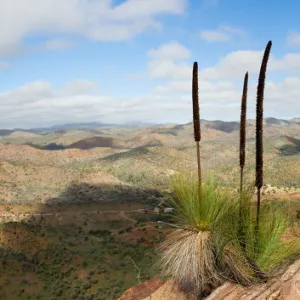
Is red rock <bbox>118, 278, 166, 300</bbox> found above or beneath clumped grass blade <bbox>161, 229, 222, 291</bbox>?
beneath

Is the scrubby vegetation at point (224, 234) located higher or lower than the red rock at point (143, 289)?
higher

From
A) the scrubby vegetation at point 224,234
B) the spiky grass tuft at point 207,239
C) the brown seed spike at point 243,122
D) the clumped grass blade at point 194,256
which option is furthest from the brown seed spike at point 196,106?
the clumped grass blade at point 194,256

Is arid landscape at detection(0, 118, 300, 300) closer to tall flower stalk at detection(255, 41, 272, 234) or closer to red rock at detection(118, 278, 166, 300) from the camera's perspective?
red rock at detection(118, 278, 166, 300)

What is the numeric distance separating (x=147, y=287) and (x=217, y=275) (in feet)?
23.9

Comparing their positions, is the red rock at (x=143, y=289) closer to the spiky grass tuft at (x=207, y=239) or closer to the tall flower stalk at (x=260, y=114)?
the spiky grass tuft at (x=207, y=239)

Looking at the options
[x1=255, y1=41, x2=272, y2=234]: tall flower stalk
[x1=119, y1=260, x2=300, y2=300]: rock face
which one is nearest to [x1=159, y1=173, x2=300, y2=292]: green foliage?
[x1=119, y1=260, x2=300, y2=300]: rock face

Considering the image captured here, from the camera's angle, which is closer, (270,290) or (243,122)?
(270,290)

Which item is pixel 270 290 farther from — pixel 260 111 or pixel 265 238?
pixel 260 111

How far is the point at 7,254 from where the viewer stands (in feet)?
131

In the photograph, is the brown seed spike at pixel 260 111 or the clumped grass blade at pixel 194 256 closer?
the brown seed spike at pixel 260 111

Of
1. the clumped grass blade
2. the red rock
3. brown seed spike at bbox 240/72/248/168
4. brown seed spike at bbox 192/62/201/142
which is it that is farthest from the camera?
the red rock

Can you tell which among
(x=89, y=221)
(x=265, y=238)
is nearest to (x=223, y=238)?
(x=265, y=238)

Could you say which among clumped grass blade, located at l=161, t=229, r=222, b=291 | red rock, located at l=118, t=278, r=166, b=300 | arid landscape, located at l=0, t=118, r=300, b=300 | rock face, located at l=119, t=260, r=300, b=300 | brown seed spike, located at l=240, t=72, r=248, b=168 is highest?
brown seed spike, located at l=240, t=72, r=248, b=168

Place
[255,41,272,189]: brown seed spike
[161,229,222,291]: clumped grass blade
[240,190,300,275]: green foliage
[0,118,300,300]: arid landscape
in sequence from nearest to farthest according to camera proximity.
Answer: [255,41,272,189]: brown seed spike < [240,190,300,275]: green foliage < [161,229,222,291]: clumped grass blade < [0,118,300,300]: arid landscape
